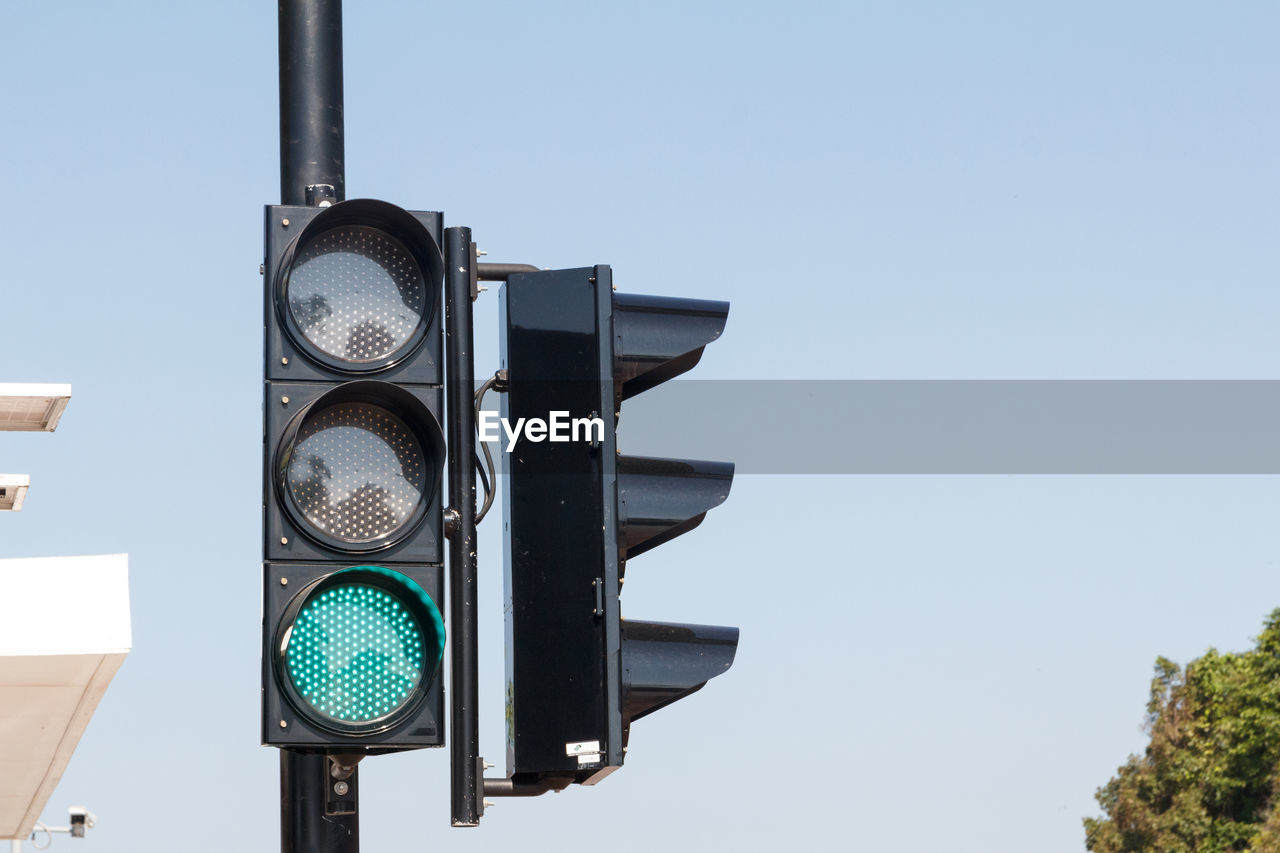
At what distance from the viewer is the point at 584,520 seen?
4125 millimetres

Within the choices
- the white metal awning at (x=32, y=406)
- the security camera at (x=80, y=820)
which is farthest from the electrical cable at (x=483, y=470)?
the security camera at (x=80, y=820)

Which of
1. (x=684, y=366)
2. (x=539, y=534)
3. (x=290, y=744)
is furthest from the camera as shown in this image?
(x=684, y=366)

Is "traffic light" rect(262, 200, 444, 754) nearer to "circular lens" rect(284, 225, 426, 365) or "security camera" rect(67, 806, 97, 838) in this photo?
"circular lens" rect(284, 225, 426, 365)

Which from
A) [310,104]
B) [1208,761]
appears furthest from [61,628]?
[1208,761]

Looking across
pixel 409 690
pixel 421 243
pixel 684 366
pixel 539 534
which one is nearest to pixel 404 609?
pixel 409 690

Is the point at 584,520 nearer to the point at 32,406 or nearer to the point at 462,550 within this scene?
the point at 462,550

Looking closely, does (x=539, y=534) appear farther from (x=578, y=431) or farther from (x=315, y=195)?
(x=315, y=195)

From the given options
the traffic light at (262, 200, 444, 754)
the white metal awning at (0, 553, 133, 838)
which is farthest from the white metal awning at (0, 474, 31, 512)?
the traffic light at (262, 200, 444, 754)

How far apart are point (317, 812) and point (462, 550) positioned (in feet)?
2.17

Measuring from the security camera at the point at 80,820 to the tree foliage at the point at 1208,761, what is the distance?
32976 mm

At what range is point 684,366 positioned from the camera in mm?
→ 4477

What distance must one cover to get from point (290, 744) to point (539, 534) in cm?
85

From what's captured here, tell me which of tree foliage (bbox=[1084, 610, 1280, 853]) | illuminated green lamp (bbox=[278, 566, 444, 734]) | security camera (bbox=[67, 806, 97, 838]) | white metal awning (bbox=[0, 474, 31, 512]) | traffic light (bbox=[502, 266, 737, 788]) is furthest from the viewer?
tree foliage (bbox=[1084, 610, 1280, 853])

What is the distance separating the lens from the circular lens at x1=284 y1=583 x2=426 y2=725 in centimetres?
359
